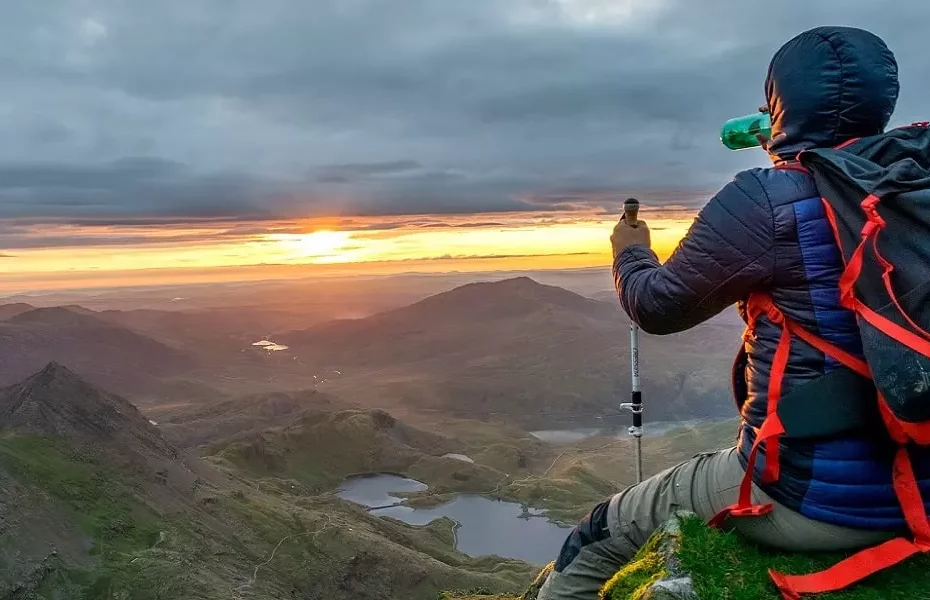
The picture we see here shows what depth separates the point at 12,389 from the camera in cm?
8406

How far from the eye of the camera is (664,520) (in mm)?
4820

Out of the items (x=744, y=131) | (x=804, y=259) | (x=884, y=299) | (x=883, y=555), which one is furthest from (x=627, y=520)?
(x=744, y=131)

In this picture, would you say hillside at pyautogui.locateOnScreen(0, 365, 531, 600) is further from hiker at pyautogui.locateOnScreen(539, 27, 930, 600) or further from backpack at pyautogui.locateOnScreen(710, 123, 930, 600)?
backpack at pyautogui.locateOnScreen(710, 123, 930, 600)

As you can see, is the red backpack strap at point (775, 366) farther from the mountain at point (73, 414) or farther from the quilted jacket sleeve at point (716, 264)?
the mountain at point (73, 414)

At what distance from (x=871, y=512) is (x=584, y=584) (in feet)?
7.42

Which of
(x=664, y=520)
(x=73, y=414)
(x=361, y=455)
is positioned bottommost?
(x=361, y=455)

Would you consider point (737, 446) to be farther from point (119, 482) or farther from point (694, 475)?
point (119, 482)

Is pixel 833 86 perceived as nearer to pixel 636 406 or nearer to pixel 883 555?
pixel 883 555

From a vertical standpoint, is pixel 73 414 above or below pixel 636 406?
below

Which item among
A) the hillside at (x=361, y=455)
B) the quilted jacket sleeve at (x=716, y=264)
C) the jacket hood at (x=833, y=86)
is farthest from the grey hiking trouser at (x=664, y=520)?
the hillside at (x=361, y=455)

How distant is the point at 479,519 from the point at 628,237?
11889 centimetres

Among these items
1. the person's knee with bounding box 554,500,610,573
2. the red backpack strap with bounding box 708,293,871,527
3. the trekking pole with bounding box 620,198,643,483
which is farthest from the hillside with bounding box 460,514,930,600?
the trekking pole with bounding box 620,198,643,483

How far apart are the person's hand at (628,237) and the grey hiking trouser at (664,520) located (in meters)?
1.57

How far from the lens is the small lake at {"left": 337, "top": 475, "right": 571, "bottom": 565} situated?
341 feet
